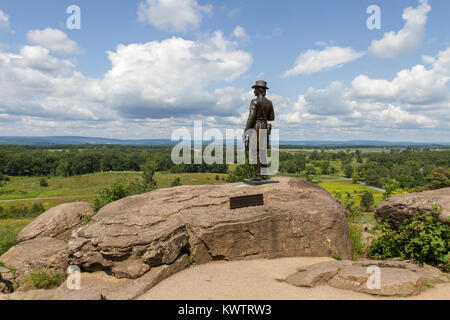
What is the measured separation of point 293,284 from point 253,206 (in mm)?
3437

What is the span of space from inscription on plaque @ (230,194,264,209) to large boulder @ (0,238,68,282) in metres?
6.24

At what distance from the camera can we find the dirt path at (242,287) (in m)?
5.48

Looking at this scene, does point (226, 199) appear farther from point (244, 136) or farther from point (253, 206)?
point (244, 136)

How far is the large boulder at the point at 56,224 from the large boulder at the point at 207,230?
4.03 meters

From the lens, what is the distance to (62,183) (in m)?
96.9

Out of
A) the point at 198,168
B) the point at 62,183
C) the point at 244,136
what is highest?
the point at 244,136

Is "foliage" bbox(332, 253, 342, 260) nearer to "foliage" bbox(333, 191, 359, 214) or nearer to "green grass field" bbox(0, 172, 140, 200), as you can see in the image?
"foliage" bbox(333, 191, 359, 214)

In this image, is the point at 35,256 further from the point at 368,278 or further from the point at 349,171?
the point at 349,171

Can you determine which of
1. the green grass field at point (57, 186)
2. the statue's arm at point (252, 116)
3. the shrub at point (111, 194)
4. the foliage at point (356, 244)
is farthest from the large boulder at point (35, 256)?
the green grass field at point (57, 186)

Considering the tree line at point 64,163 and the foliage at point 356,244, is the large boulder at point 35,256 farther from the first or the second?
the tree line at point 64,163

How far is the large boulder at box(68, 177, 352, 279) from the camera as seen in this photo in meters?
6.74

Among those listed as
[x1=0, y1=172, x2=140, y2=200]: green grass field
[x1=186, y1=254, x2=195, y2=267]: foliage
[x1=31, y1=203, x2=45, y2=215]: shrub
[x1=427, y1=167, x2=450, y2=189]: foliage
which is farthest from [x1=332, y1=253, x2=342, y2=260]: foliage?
[x1=0, y1=172, x2=140, y2=200]: green grass field

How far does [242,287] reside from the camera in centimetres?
592
